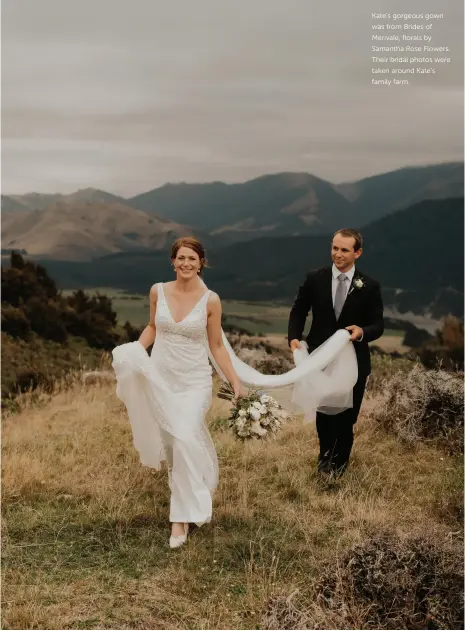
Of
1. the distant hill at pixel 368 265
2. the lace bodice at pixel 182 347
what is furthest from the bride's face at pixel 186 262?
the distant hill at pixel 368 265

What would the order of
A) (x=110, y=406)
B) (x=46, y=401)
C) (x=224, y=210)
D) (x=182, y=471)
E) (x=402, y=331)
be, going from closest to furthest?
(x=182, y=471) < (x=110, y=406) < (x=46, y=401) < (x=402, y=331) < (x=224, y=210)

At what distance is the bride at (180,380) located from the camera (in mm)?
5531

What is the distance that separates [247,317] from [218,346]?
2286 cm

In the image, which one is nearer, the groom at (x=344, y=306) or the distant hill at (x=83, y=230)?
the groom at (x=344, y=306)

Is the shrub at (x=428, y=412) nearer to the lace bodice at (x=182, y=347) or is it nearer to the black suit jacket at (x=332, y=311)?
the black suit jacket at (x=332, y=311)

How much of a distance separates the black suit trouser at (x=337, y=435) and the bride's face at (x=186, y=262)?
2117mm

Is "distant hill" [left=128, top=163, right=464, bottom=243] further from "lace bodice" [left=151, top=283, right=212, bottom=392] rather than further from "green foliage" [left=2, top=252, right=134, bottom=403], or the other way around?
"lace bodice" [left=151, top=283, right=212, bottom=392]

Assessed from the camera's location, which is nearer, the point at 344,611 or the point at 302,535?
the point at 344,611

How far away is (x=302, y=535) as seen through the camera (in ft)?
19.1

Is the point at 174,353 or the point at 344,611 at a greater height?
the point at 174,353

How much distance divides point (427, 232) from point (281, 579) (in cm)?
7051

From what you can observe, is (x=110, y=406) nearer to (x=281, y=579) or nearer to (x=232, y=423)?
(x=232, y=423)

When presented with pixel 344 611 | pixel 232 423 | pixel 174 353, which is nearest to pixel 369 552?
pixel 344 611

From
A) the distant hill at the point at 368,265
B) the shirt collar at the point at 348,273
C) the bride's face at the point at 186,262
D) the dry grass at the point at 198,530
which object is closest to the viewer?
the dry grass at the point at 198,530
